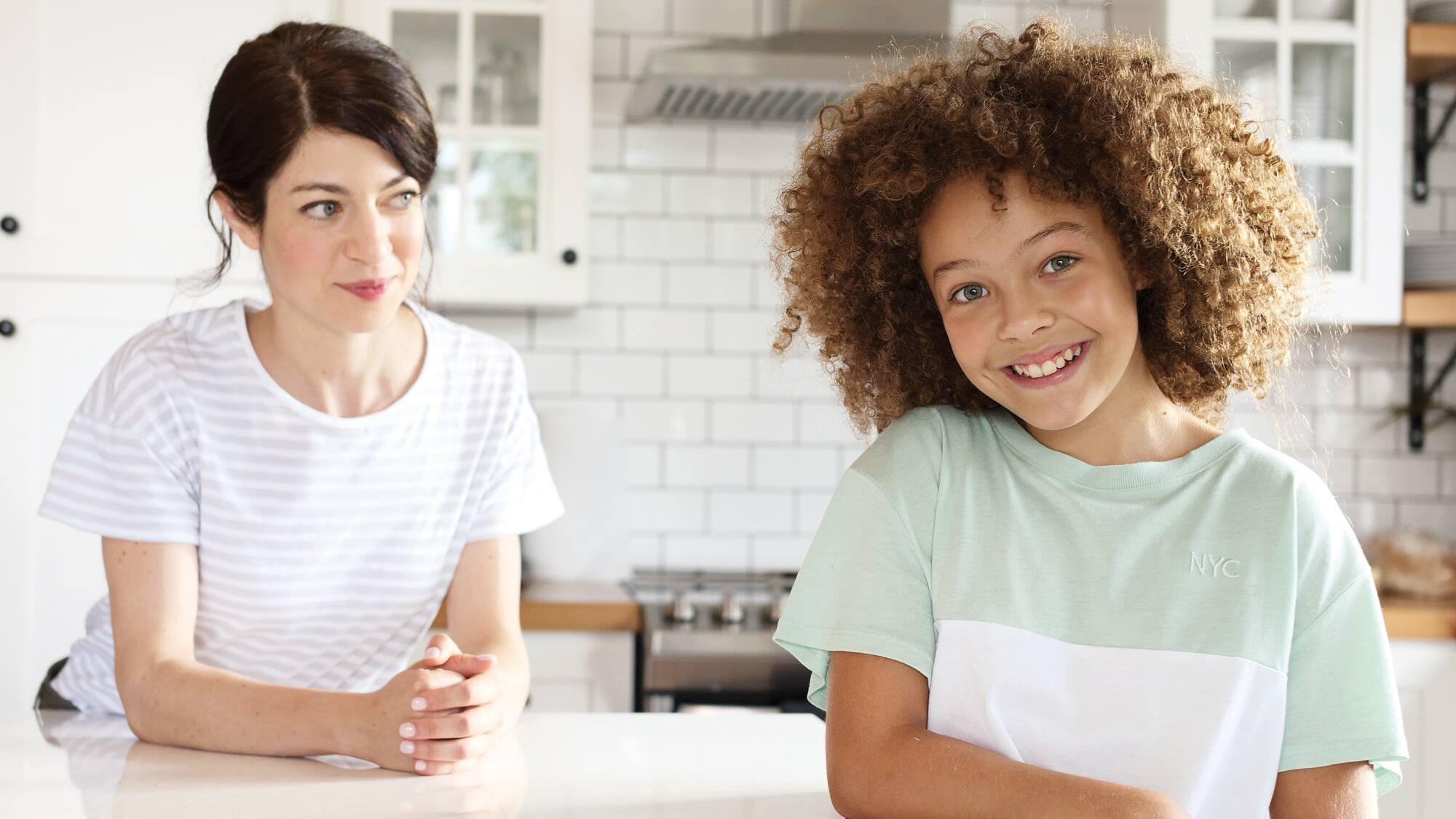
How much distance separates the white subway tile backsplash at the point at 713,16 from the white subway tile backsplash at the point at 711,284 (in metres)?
0.54

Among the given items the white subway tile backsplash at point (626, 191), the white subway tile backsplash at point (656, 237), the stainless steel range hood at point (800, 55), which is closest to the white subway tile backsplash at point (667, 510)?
the white subway tile backsplash at point (656, 237)

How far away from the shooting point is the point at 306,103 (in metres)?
1.39

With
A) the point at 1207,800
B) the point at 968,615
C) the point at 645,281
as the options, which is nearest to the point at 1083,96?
the point at 968,615

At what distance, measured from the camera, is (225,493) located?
1.39 m

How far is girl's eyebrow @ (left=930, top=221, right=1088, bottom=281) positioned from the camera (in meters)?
1.13

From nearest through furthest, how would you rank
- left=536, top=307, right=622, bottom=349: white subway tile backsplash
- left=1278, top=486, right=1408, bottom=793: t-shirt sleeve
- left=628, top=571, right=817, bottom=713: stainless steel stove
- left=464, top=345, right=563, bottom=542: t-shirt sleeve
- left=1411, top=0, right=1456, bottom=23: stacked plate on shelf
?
left=1278, top=486, right=1408, bottom=793: t-shirt sleeve
left=464, top=345, right=563, bottom=542: t-shirt sleeve
left=628, top=571, right=817, bottom=713: stainless steel stove
left=1411, top=0, right=1456, bottom=23: stacked plate on shelf
left=536, top=307, right=622, bottom=349: white subway tile backsplash

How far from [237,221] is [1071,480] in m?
0.94

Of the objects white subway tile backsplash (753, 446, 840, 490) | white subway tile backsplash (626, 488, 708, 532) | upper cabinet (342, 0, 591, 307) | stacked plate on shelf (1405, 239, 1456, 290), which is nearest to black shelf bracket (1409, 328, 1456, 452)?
stacked plate on shelf (1405, 239, 1456, 290)

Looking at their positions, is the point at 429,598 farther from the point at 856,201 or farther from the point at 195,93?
the point at 195,93

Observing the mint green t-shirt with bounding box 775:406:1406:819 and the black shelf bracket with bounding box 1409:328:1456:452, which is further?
the black shelf bracket with bounding box 1409:328:1456:452

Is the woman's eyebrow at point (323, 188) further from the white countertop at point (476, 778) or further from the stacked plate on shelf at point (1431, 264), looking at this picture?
the stacked plate on shelf at point (1431, 264)

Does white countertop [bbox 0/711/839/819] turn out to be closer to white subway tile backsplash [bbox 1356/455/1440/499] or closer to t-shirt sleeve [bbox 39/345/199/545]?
t-shirt sleeve [bbox 39/345/199/545]

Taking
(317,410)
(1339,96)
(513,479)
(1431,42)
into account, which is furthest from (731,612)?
Result: (1431,42)

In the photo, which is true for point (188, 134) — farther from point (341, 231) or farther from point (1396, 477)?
point (1396, 477)
